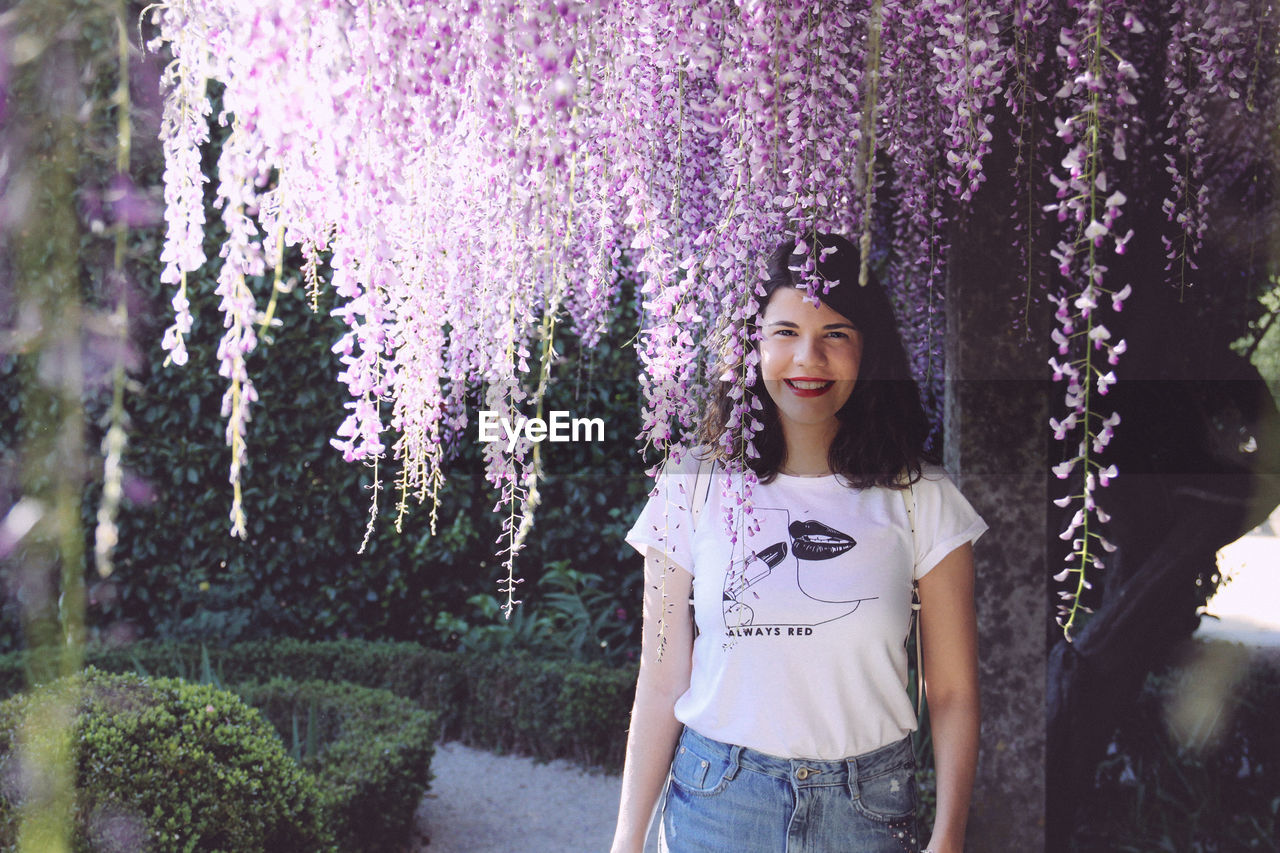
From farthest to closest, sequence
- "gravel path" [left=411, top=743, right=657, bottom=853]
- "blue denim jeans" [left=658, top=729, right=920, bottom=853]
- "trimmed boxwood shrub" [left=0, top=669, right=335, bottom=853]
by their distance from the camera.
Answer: "gravel path" [left=411, top=743, right=657, bottom=853] < "trimmed boxwood shrub" [left=0, top=669, right=335, bottom=853] < "blue denim jeans" [left=658, top=729, right=920, bottom=853]

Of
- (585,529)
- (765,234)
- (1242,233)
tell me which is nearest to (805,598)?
(765,234)

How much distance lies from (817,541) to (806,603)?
0.34 feet

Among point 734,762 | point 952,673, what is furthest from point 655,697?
point 952,673

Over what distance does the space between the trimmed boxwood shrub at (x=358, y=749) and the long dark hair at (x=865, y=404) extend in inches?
80.8

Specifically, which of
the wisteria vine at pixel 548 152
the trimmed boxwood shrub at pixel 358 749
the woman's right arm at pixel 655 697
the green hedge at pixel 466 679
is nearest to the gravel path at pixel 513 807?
the green hedge at pixel 466 679

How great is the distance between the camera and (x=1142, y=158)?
3.06 m

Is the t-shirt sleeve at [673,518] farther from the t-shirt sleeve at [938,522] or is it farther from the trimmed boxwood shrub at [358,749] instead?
the trimmed boxwood shrub at [358,749]

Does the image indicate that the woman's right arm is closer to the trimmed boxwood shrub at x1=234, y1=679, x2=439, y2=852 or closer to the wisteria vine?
the wisteria vine

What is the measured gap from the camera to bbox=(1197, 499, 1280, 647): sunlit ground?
10.7 ft

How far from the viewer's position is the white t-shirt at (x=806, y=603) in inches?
57.3

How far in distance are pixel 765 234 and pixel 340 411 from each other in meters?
3.47

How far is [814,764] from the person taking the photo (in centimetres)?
145

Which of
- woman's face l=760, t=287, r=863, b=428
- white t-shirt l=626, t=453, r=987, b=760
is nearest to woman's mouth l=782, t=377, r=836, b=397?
woman's face l=760, t=287, r=863, b=428

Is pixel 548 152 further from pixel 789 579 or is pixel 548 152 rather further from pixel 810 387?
pixel 789 579
